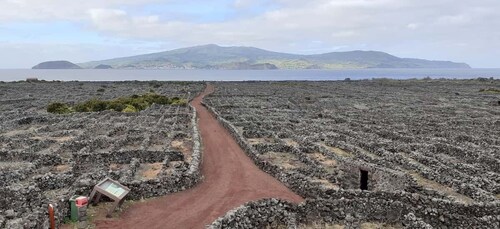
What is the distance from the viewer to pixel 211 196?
913 inches

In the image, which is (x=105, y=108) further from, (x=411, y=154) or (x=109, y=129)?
(x=411, y=154)

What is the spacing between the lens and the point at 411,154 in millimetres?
32125

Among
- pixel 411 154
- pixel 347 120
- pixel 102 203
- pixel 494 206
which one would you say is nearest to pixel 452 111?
pixel 347 120

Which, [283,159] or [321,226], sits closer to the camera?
[321,226]

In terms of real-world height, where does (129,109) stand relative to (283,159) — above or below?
above

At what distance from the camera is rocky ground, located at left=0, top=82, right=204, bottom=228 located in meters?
19.9

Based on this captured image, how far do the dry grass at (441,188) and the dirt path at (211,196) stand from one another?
24.2ft

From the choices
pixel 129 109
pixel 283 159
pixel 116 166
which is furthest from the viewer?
pixel 129 109

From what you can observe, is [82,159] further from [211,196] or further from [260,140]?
[260,140]

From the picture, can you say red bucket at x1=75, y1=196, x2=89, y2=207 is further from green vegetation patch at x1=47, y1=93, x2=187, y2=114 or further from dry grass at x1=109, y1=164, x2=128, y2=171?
green vegetation patch at x1=47, y1=93, x2=187, y2=114

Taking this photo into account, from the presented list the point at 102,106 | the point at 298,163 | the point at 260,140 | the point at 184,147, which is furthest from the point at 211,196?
the point at 102,106

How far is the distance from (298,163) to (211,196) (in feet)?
29.7

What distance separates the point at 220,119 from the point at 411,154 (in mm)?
23595

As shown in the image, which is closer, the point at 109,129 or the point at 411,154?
the point at 411,154
